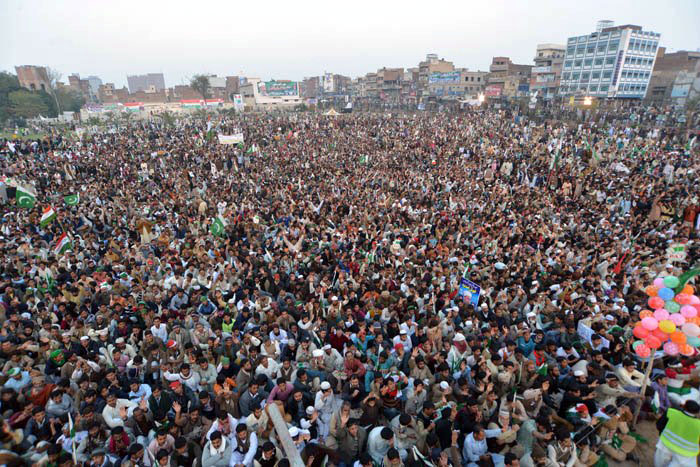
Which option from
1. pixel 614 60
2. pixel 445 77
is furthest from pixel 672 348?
pixel 445 77

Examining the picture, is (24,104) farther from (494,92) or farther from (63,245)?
(494,92)

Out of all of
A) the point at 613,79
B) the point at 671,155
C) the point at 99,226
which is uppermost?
the point at 613,79

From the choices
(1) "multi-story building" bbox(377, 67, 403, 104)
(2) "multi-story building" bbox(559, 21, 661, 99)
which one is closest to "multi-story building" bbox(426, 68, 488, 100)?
(1) "multi-story building" bbox(377, 67, 403, 104)

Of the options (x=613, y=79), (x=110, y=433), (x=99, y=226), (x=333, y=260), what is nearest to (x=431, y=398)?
(x=110, y=433)

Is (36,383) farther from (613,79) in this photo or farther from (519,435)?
(613,79)

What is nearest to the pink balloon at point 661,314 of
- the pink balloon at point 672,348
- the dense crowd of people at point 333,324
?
the pink balloon at point 672,348

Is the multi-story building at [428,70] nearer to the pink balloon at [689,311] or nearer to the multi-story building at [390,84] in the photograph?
the multi-story building at [390,84]
